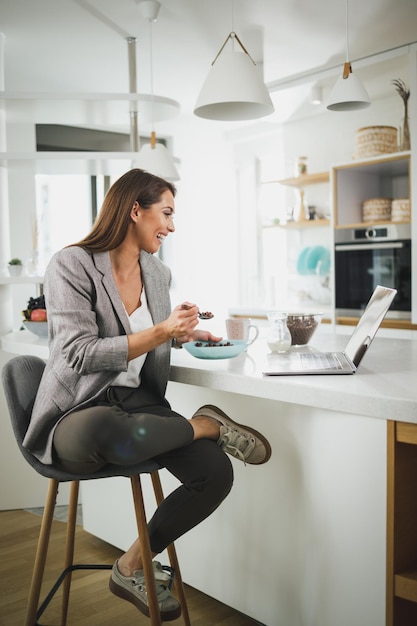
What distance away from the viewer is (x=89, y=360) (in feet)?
5.43

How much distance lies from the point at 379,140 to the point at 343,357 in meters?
2.84

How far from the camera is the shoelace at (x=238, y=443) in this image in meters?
1.75

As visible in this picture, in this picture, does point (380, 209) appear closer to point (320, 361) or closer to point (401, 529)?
point (320, 361)

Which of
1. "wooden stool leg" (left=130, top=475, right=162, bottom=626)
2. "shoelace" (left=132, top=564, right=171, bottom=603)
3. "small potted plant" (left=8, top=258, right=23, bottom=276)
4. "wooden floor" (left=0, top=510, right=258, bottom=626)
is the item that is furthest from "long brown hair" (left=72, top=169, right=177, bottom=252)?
"small potted plant" (left=8, top=258, right=23, bottom=276)

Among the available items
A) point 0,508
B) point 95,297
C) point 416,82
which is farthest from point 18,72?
point 95,297

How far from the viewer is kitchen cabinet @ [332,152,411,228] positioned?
4.51 metres

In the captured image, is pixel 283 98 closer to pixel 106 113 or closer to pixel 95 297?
pixel 106 113

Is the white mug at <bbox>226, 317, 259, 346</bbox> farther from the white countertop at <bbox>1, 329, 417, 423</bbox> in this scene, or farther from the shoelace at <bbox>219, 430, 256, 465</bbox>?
the shoelace at <bbox>219, 430, 256, 465</bbox>

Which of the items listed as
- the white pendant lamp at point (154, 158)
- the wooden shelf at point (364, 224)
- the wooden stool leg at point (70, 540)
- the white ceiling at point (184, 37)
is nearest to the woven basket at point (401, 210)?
the wooden shelf at point (364, 224)

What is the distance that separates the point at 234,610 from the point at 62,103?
2645 millimetres

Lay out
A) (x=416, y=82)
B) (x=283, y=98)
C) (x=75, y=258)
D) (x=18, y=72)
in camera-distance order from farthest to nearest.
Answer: (x=283, y=98)
(x=18, y=72)
(x=416, y=82)
(x=75, y=258)

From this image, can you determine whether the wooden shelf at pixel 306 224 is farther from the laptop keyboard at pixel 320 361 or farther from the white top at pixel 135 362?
the white top at pixel 135 362

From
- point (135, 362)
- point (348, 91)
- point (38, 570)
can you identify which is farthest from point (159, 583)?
point (348, 91)

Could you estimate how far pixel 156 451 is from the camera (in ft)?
5.19
